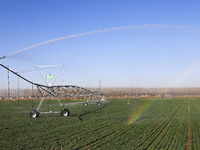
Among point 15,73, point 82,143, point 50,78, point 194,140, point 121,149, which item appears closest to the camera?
point 121,149

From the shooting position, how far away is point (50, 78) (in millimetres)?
27844

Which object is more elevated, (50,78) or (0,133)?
(50,78)

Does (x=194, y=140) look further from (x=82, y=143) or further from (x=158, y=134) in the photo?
(x=82, y=143)

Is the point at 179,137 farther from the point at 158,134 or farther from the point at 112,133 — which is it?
the point at 112,133

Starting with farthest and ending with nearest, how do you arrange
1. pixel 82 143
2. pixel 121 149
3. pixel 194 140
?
pixel 194 140 → pixel 82 143 → pixel 121 149

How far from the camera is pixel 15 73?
21.5 m

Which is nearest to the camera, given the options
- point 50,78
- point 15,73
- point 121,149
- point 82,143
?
point 121,149

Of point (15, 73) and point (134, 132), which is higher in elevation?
point (15, 73)

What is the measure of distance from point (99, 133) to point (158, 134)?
4.10 meters

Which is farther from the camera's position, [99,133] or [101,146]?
[99,133]

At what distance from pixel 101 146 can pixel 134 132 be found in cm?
519

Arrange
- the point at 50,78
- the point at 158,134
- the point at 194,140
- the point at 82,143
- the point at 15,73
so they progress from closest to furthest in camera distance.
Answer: the point at 82,143, the point at 194,140, the point at 158,134, the point at 15,73, the point at 50,78

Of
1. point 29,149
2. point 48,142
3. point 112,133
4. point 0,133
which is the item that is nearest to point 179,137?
point 112,133

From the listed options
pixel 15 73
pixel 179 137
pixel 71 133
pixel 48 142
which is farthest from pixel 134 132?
pixel 15 73
